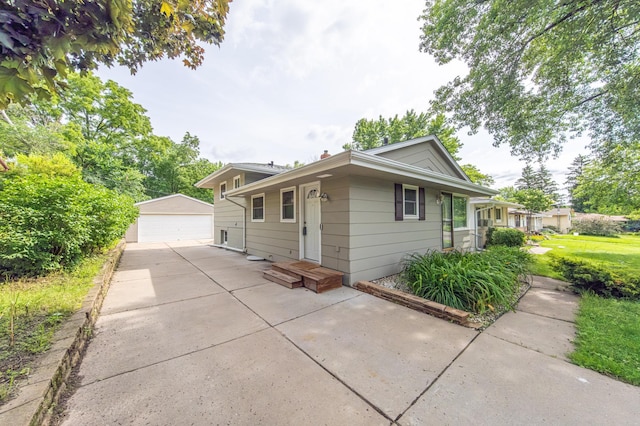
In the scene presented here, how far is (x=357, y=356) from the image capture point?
238 centimetres

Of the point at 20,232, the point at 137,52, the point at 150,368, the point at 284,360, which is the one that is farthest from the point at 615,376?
the point at 20,232

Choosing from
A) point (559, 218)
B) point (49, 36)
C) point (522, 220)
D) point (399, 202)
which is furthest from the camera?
point (559, 218)

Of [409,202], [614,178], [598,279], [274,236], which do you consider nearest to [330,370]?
[409,202]

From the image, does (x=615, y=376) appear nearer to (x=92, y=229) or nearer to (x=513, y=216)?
(x=92, y=229)

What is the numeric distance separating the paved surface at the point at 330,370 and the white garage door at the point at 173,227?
12720mm

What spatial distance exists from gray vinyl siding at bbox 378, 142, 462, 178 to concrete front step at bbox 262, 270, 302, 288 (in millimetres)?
3717

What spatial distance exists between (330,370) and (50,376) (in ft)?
7.03

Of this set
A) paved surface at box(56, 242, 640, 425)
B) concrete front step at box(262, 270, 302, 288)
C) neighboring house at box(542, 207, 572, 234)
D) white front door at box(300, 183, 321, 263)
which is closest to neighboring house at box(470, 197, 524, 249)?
paved surface at box(56, 242, 640, 425)

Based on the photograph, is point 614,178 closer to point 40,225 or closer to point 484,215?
point 484,215

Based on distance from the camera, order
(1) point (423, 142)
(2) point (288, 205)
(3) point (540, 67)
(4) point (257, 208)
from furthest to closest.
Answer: (4) point (257, 208), (1) point (423, 142), (2) point (288, 205), (3) point (540, 67)

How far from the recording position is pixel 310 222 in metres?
5.95

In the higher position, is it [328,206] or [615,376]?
[328,206]

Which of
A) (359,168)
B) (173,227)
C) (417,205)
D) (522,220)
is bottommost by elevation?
(173,227)

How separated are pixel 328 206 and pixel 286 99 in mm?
4934
